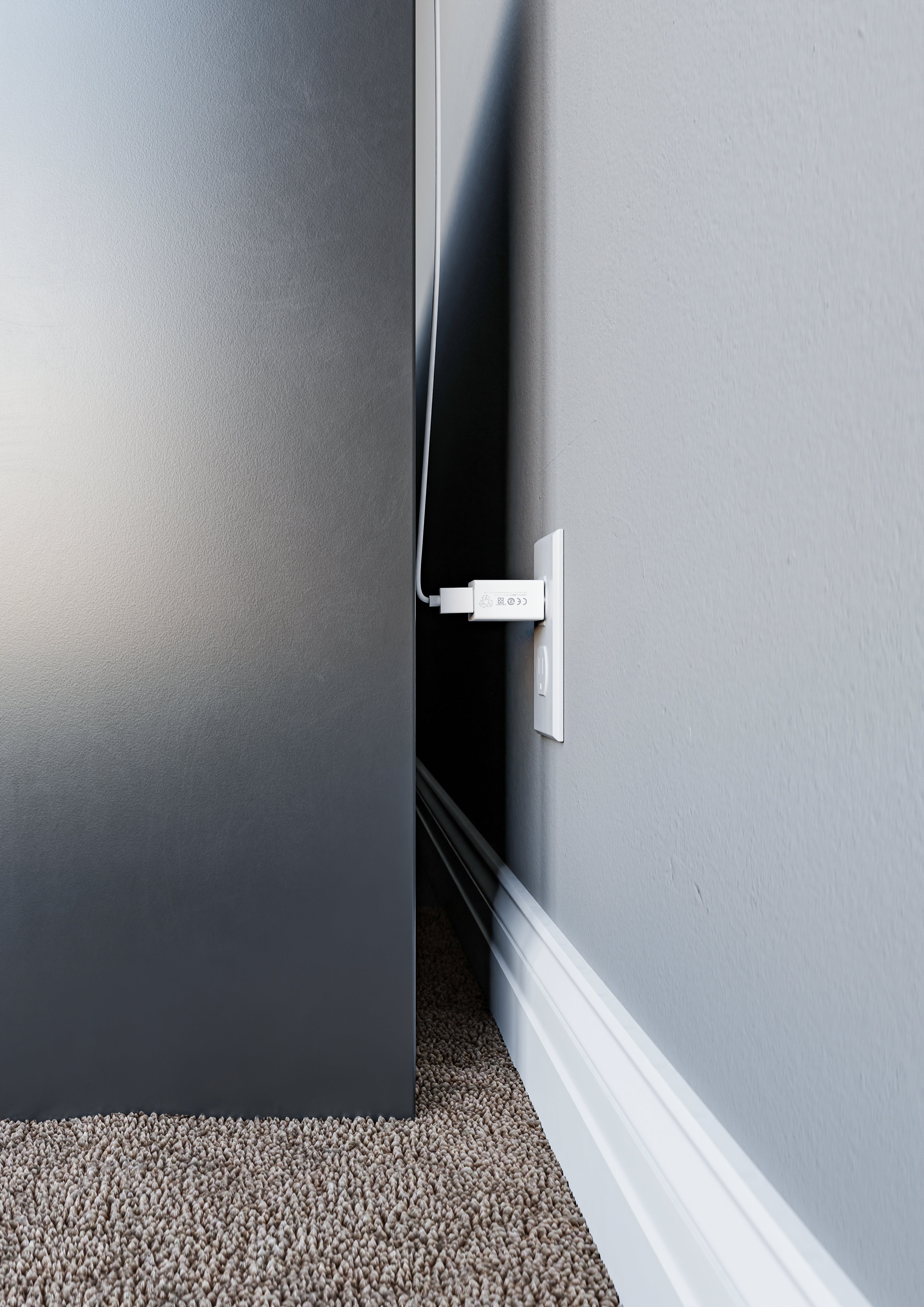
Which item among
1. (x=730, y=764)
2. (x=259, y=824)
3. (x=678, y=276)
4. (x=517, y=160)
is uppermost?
(x=517, y=160)

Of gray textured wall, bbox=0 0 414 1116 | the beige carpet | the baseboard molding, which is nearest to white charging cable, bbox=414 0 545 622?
gray textured wall, bbox=0 0 414 1116

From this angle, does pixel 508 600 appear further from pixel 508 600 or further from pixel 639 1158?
pixel 639 1158

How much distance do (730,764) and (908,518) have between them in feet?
0.53

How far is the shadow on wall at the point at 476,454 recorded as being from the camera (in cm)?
101

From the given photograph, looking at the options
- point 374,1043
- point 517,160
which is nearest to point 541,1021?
point 374,1043

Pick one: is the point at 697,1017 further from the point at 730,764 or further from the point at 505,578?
the point at 505,578

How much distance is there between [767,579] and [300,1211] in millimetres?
497

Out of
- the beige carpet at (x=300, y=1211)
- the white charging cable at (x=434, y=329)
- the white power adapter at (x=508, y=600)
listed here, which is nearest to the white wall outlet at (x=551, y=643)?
the white power adapter at (x=508, y=600)

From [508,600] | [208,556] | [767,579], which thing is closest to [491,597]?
[508,600]

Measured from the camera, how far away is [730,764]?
16.4 inches

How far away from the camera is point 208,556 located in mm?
709

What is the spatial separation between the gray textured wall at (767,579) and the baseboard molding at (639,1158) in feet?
0.04

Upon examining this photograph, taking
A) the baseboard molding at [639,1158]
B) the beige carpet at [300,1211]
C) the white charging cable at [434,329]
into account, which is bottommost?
the beige carpet at [300,1211]

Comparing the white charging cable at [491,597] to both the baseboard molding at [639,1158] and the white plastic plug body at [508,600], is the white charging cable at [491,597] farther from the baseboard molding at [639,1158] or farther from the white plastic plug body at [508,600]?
the baseboard molding at [639,1158]
